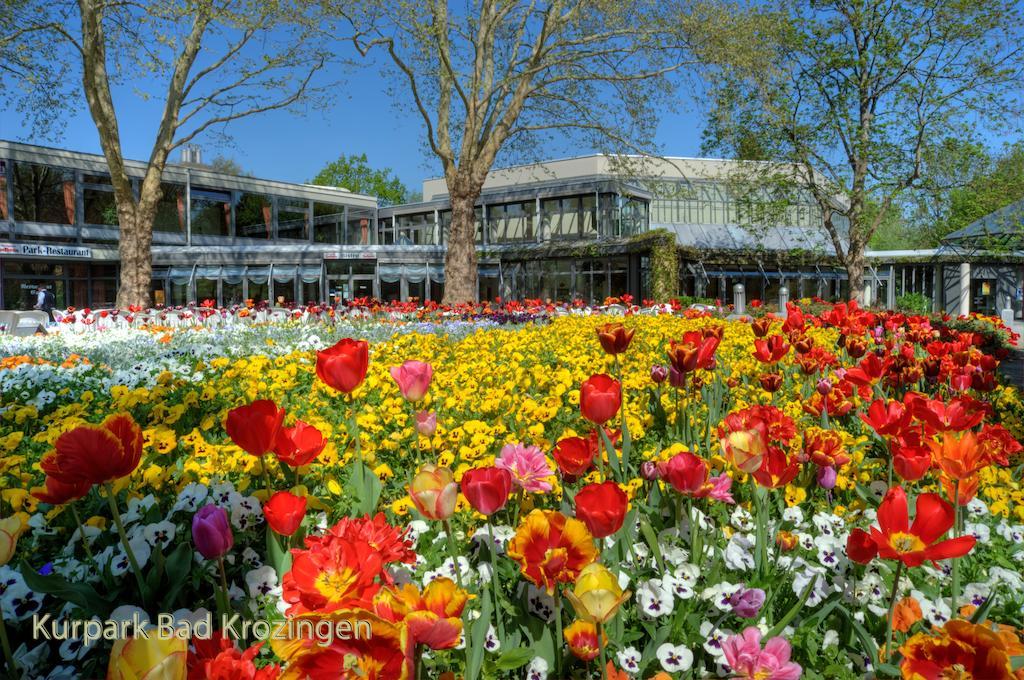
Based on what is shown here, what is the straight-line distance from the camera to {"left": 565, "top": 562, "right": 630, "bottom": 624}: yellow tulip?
88 cm

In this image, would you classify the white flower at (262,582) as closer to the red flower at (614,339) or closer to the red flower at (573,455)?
the red flower at (573,455)

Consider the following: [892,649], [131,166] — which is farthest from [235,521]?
[131,166]

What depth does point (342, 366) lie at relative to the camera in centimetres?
165

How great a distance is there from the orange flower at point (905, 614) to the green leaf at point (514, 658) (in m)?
0.73

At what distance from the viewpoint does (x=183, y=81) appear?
51.4ft

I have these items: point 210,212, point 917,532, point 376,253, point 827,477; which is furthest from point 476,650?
point 210,212

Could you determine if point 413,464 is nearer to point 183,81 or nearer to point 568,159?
point 183,81

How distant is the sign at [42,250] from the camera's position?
88.8 feet

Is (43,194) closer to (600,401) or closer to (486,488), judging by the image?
(600,401)

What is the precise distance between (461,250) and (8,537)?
630 inches

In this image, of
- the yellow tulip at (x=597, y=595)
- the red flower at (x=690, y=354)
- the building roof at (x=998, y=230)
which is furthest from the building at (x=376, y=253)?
the yellow tulip at (x=597, y=595)

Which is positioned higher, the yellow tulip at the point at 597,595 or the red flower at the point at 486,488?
the red flower at the point at 486,488

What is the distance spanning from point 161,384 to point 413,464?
177cm

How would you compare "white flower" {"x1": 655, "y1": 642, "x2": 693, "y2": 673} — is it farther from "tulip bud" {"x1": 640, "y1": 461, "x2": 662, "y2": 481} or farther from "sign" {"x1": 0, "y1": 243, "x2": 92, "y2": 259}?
"sign" {"x1": 0, "y1": 243, "x2": 92, "y2": 259}
